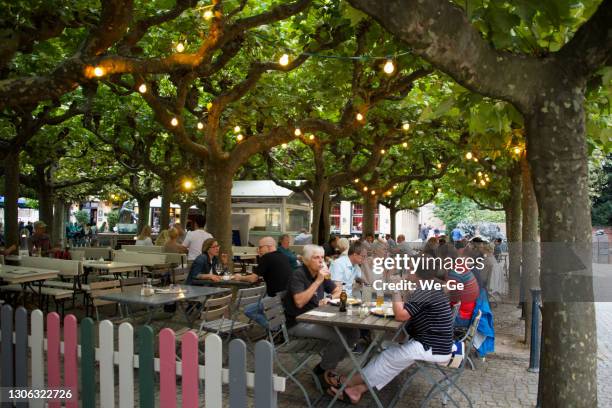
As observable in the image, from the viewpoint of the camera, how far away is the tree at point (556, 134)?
3289 millimetres

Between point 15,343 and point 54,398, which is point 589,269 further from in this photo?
point 15,343

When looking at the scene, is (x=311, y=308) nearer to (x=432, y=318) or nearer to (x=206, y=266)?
(x=432, y=318)

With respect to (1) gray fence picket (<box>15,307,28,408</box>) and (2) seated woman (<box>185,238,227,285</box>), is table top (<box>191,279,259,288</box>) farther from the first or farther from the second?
(1) gray fence picket (<box>15,307,28,408</box>)

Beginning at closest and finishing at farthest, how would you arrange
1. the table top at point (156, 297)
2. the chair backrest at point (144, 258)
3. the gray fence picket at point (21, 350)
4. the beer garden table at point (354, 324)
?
the gray fence picket at point (21, 350) → the beer garden table at point (354, 324) → the table top at point (156, 297) → the chair backrest at point (144, 258)

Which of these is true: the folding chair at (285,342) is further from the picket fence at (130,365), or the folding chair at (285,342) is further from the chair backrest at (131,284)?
the chair backrest at (131,284)

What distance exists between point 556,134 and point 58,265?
9325 millimetres

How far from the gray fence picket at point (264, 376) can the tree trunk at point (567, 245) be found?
5.85 ft

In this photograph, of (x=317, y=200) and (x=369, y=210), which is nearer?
(x=317, y=200)


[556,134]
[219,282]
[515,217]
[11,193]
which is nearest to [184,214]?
[11,193]

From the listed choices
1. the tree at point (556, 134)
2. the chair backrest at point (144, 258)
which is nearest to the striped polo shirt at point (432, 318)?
the tree at point (556, 134)

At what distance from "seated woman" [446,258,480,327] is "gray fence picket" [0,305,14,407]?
→ 477cm

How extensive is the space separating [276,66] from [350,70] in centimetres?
134

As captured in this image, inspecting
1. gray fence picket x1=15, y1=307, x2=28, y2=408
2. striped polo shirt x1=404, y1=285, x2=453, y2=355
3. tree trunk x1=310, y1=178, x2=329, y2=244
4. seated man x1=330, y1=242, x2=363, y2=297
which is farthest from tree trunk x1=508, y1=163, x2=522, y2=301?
gray fence picket x1=15, y1=307, x2=28, y2=408

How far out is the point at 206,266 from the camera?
8.75 meters
